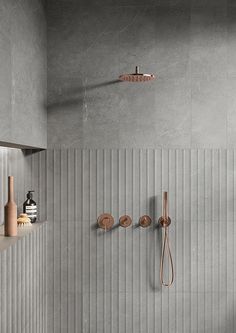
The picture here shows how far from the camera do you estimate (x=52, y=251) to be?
356 centimetres

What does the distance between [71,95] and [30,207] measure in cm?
83

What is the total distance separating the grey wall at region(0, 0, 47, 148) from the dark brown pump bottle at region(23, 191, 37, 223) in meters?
0.35

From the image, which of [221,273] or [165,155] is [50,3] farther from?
[221,273]

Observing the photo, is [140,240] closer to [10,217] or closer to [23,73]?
[10,217]

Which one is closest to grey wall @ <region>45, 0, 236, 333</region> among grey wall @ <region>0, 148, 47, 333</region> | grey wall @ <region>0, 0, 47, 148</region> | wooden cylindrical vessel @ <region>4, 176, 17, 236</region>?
grey wall @ <region>0, 148, 47, 333</region>

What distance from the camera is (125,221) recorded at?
352 centimetres

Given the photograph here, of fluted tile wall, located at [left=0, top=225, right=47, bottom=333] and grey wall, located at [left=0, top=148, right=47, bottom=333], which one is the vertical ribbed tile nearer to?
grey wall, located at [left=0, top=148, right=47, bottom=333]

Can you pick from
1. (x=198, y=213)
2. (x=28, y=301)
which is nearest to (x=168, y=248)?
(x=198, y=213)

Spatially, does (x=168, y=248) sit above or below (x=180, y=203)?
below

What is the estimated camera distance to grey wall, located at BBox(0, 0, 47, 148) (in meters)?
2.25

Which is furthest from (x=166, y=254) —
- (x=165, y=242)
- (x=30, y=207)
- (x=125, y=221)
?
(x=30, y=207)

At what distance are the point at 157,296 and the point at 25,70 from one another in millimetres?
1827

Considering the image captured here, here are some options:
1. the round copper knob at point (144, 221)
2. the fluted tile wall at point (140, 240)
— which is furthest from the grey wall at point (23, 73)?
the round copper knob at point (144, 221)

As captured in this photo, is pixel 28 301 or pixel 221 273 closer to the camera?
pixel 28 301
